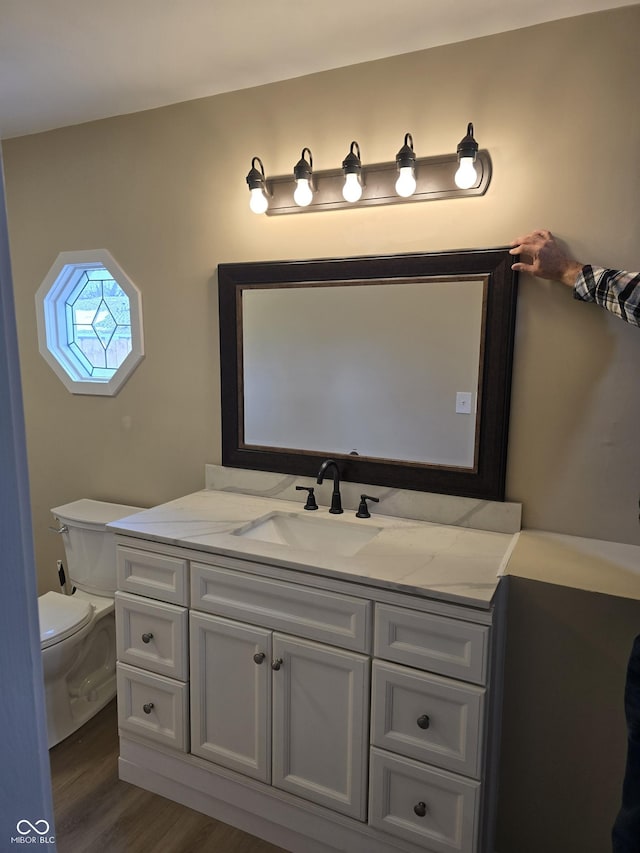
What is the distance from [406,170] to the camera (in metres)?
1.87

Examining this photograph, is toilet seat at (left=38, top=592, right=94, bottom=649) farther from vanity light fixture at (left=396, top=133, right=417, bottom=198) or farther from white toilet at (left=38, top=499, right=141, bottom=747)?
vanity light fixture at (left=396, top=133, right=417, bottom=198)

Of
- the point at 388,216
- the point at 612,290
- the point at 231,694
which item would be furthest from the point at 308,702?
the point at 388,216

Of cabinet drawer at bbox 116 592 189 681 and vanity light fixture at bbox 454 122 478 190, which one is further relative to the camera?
cabinet drawer at bbox 116 592 189 681

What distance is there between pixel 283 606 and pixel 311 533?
418mm

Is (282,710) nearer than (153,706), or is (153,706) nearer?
(282,710)

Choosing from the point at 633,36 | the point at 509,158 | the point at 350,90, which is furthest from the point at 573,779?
the point at 350,90

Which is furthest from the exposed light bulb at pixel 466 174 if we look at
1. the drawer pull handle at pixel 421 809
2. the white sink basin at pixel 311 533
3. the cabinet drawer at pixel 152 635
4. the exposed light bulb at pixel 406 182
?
the drawer pull handle at pixel 421 809

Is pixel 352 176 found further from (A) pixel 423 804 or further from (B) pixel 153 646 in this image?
(A) pixel 423 804

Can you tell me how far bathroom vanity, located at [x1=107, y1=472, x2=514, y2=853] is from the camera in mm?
1527

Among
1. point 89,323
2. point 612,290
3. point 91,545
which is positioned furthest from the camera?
point 89,323

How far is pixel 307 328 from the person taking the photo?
2199 millimetres

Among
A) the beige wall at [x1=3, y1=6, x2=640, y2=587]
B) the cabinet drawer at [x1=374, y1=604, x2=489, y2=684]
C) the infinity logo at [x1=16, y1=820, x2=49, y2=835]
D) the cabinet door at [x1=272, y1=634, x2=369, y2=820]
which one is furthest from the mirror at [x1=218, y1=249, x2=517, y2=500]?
the infinity logo at [x1=16, y1=820, x2=49, y2=835]

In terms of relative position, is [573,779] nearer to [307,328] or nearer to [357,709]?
[357,709]

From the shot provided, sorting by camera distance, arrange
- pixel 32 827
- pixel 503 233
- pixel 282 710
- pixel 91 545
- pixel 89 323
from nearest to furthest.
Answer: pixel 32 827 < pixel 282 710 < pixel 503 233 < pixel 91 545 < pixel 89 323
